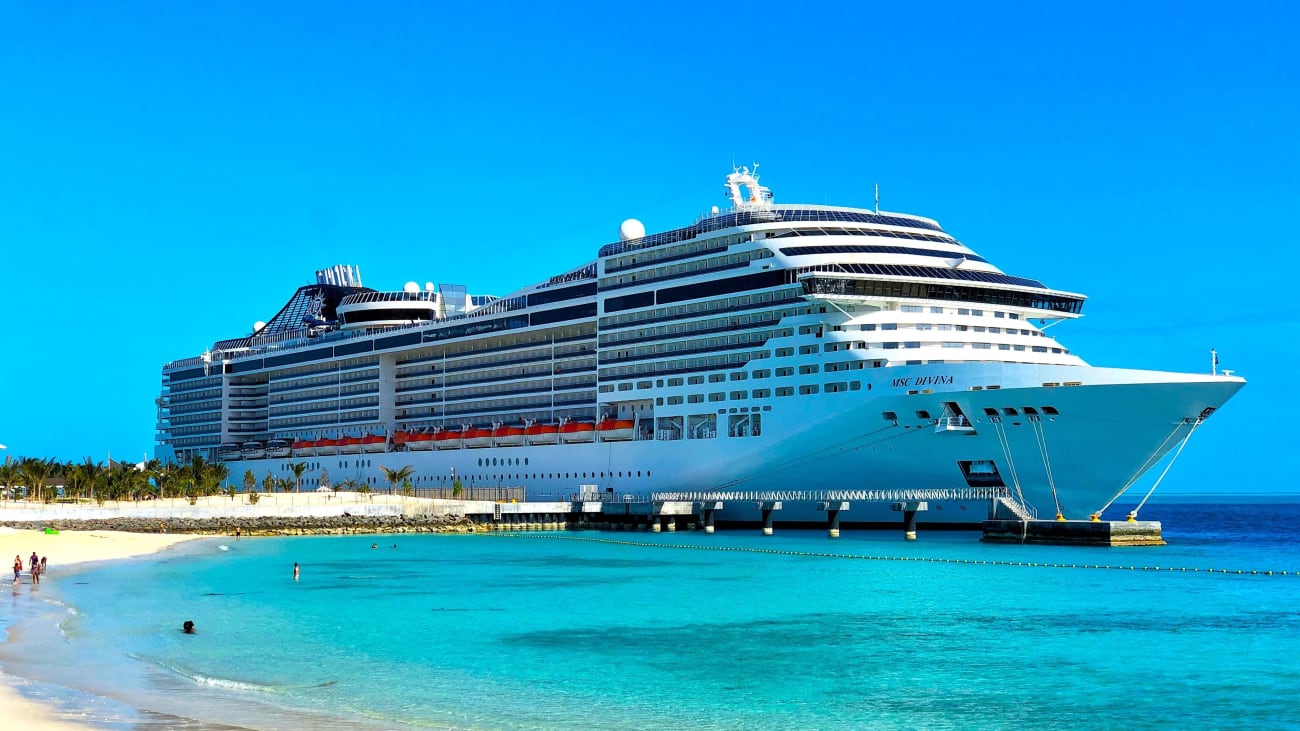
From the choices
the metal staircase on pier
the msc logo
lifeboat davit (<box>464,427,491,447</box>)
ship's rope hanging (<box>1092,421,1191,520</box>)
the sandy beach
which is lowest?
the sandy beach

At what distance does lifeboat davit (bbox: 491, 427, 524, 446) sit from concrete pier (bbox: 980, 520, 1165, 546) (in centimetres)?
3646

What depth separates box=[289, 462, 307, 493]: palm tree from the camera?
10325cm

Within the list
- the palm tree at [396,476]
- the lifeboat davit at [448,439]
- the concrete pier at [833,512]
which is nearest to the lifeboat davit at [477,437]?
the lifeboat davit at [448,439]

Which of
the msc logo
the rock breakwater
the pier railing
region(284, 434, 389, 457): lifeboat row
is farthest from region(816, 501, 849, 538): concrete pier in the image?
region(284, 434, 389, 457): lifeboat row

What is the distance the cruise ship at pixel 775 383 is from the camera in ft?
185

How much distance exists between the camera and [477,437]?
9144 cm

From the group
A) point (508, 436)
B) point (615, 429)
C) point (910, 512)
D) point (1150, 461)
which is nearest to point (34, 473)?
point (508, 436)

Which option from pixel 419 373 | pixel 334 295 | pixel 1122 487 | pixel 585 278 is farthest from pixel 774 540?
Result: pixel 334 295

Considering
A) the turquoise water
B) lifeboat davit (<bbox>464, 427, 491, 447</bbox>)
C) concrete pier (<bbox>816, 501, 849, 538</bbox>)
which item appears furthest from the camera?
lifeboat davit (<bbox>464, 427, 491, 447</bbox>)

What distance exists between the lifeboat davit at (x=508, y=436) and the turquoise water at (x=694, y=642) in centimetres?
3206

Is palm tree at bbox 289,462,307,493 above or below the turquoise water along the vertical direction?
above

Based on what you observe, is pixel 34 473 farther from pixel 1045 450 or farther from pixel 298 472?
pixel 1045 450

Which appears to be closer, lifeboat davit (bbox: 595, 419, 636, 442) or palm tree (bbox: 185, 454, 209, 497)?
lifeboat davit (bbox: 595, 419, 636, 442)

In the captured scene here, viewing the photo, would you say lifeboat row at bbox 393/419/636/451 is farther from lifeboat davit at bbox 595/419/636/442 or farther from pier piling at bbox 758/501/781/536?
pier piling at bbox 758/501/781/536
